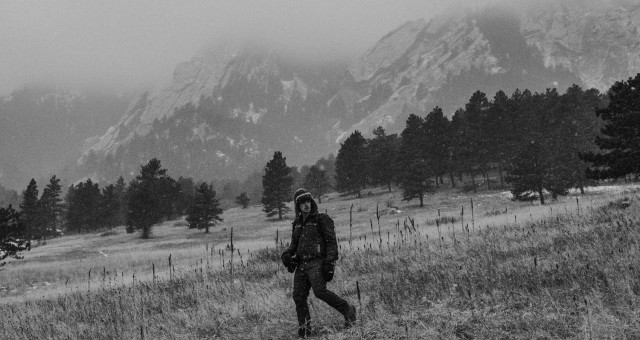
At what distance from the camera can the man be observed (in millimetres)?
5629

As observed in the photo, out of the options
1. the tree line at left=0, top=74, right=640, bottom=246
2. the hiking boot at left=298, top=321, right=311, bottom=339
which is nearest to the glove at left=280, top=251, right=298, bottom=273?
the hiking boot at left=298, top=321, right=311, bottom=339

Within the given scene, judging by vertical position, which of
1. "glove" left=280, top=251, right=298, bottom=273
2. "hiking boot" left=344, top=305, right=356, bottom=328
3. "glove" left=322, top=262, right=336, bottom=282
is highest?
"glove" left=280, top=251, right=298, bottom=273

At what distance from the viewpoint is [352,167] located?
7312cm

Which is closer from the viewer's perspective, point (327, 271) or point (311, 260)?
point (327, 271)

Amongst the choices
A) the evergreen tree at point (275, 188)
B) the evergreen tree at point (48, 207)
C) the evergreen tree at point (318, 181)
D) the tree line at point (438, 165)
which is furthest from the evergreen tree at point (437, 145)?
the evergreen tree at point (48, 207)

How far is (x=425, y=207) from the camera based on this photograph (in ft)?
157

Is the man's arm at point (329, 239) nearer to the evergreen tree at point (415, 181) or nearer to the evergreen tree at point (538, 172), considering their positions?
the evergreen tree at point (538, 172)

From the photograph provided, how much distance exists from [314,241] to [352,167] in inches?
2654

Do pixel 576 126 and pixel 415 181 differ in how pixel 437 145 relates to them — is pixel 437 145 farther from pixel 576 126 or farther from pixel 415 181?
pixel 576 126

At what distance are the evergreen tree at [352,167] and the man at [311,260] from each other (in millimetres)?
65349

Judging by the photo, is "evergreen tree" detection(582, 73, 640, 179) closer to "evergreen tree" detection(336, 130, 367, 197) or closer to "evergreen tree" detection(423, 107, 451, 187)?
"evergreen tree" detection(423, 107, 451, 187)

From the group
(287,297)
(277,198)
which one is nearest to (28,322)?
(287,297)

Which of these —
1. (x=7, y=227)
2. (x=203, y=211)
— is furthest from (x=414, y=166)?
(x=7, y=227)

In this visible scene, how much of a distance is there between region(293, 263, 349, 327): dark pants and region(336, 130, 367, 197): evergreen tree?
65.5 metres
